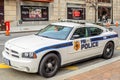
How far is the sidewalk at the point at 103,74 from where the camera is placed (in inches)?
253

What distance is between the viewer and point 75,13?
36156 millimetres

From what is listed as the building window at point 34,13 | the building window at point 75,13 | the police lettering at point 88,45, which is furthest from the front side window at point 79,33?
the building window at point 75,13

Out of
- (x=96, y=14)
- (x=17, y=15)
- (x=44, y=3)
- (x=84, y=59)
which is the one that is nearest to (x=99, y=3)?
(x=96, y=14)

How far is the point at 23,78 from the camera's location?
21.8ft

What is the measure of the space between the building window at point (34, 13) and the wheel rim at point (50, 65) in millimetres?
22532

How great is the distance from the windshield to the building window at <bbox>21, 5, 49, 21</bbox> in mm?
21218

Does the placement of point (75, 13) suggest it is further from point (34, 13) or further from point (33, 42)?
point (33, 42)

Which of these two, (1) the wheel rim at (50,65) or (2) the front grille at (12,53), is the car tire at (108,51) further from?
(2) the front grille at (12,53)

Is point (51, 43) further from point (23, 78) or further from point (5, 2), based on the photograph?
point (5, 2)

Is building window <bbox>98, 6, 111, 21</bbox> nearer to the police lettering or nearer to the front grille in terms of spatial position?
the police lettering

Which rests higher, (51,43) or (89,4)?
(89,4)

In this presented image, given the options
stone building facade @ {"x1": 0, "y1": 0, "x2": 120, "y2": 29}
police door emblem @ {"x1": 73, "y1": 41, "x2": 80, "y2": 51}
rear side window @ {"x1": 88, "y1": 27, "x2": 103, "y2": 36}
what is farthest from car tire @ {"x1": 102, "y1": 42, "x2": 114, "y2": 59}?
stone building facade @ {"x1": 0, "y1": 0, "x2": 120, "y2": 29}

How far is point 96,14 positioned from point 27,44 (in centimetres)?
3309

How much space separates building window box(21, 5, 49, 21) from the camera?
29234mm
